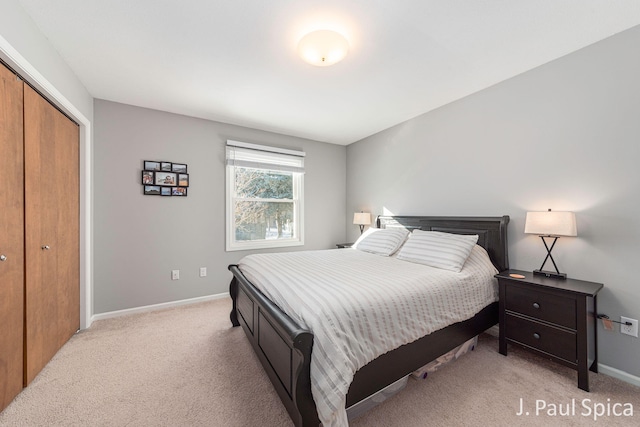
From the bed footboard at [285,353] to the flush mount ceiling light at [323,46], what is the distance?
1760 millimetres

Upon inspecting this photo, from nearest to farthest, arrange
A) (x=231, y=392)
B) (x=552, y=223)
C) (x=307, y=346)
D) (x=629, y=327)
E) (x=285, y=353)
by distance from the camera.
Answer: (x=307, y=346), (x=285, y=353), (x=231, y=392), (x=629, y=327), (x=552, y=223)

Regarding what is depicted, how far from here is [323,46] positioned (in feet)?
5.85

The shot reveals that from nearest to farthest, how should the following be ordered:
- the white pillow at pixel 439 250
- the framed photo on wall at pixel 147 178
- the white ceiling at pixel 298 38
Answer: the white ceiling at pixel 298 38 → the white pillow at pixel 439 250 → the framed photo on wall at pixel 147 178

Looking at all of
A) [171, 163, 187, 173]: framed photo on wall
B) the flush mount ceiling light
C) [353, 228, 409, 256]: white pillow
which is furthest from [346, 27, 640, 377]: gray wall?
[171, 163, 187, 173]: framed photo on wall

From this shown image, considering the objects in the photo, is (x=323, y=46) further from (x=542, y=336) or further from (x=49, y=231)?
(x=542, y=336)

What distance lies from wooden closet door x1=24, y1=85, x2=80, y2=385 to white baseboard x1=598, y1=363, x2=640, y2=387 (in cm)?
413

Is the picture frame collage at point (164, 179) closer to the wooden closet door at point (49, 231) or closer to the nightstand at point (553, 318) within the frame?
the wooden closet door at point (49, 231)

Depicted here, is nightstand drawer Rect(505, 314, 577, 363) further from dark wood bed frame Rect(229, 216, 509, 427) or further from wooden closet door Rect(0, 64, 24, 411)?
wooden closet door Rect(0, 64, 24, 411)

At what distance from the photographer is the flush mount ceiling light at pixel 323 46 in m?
1.74

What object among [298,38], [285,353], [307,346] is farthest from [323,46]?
[285,353]

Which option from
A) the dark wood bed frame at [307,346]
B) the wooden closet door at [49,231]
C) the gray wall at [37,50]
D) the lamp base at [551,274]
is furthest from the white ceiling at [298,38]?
the lamp base at [551,274]

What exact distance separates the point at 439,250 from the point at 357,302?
131cm

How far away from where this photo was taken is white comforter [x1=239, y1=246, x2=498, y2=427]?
3.94 ft

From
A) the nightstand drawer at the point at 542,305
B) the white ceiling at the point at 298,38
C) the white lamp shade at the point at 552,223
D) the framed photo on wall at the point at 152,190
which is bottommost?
the nightstand drawer at the point at 542,305
